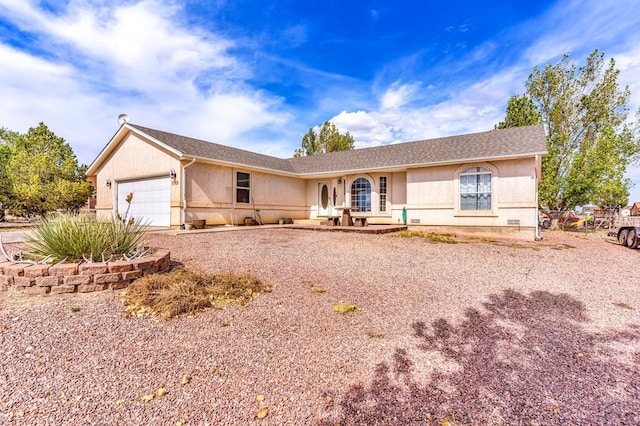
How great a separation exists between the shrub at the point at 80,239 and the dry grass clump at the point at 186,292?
3.14 ft

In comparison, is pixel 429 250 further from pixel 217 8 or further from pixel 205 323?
pixel 217 8

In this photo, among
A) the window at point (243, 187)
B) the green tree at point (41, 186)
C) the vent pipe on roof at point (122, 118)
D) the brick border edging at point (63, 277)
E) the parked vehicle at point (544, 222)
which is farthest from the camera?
the parked vehicle at point (544, 222)

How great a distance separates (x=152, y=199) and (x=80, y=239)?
9589 mm

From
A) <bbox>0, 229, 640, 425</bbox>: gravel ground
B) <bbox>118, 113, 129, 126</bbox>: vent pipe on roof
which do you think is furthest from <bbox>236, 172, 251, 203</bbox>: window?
<bbox>0, 229, 640, 425</bbox>: gravel ground

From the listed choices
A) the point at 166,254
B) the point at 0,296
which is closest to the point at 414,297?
the point at 166,254

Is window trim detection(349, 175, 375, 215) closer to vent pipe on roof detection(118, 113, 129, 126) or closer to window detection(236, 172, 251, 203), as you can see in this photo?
window detection(236, 172, 251, 203)

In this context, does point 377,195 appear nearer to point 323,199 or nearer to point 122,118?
point 323,199

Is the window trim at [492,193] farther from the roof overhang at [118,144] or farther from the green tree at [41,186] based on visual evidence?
the green tree at [41,186]

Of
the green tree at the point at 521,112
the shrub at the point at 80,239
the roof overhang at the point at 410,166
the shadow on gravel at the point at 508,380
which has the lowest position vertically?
the shadow on gravel at the point at 508,380

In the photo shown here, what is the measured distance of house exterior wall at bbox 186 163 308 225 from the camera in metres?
12.6

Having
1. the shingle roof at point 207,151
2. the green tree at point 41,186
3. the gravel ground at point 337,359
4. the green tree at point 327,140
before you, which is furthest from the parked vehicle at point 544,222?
the green tree at point 41,186

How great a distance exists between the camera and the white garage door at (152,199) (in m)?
12.7

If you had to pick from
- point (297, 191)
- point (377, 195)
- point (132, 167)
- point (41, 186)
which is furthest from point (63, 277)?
point (41, 186)

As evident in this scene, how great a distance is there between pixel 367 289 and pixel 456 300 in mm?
1301
